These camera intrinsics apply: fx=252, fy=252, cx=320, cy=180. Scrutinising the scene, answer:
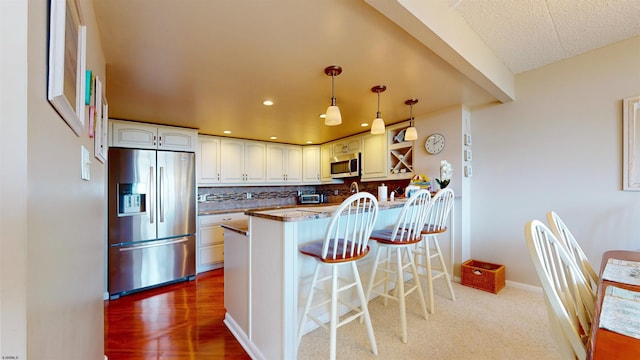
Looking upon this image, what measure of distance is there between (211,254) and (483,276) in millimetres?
3491

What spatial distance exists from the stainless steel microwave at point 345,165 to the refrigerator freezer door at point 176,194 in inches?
92.5

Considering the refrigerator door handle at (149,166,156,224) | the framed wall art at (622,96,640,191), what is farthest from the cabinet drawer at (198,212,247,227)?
the framed wall art at (622,96,640,191)

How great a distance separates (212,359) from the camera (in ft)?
→ 5.72

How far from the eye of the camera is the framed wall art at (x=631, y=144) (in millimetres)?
1982

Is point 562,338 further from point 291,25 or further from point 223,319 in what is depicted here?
point 223,319

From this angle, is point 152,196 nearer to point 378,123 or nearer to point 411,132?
point 378,123

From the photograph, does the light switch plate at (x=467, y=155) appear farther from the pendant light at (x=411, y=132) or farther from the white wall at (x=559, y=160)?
the pendant light at (x=411, y=132)

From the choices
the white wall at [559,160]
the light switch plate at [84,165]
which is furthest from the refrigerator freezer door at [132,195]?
the white wall at [559,160]

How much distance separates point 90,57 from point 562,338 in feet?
7.18

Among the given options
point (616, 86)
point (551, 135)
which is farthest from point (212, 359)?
point (616, 86)

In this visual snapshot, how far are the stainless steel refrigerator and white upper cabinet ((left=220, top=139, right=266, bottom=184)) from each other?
2.35 ft

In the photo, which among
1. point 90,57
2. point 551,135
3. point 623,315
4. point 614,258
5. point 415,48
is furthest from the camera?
point 551,135

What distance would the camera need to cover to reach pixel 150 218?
3.06 m

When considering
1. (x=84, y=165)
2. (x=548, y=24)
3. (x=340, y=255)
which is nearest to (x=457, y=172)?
(x=548, y=24)
